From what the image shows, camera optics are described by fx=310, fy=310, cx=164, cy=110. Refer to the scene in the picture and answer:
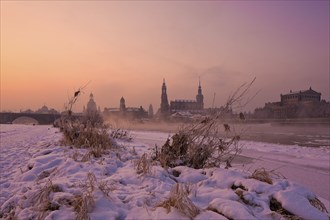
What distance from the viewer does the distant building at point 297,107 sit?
83.8 metres

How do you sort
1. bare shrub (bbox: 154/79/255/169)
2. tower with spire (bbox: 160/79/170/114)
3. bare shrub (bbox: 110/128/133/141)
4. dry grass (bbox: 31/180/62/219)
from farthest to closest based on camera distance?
tower with spire (bbox: 160/79/170/114) < bare shrub (bbox: 110/128/133/141) < bare shrub (bbox: 154/79/255/169) < dry grass (bbox: 31/180/62/219)

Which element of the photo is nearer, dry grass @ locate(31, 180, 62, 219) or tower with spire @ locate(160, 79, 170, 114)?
dry grass @ locate(31, 180, 62, 219)

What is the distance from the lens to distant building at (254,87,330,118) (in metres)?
83.8

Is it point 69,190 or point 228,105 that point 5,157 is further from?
point 228,105

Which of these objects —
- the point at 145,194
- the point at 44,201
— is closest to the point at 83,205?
the point at 44,201

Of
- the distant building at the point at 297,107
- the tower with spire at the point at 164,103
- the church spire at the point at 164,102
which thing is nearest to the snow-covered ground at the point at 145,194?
the distant building at the point at 297,107

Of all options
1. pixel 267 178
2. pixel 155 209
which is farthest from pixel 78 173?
pixel 267 178

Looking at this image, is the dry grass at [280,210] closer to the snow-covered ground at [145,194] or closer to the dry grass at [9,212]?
the snow-covered ground at [145,194]

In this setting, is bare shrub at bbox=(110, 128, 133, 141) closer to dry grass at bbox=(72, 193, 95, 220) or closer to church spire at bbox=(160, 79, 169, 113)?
dry grass at bbox=(72, 193, 95, 220)

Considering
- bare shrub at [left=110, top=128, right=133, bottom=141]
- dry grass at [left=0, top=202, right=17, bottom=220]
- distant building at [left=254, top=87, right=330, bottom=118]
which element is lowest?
dry grass at [left=0, top=202, right=17, bottom=220]

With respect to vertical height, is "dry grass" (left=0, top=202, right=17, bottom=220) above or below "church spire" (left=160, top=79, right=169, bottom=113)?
below

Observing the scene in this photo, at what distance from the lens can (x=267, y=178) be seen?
3.88 metres

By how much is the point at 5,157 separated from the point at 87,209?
200 inches

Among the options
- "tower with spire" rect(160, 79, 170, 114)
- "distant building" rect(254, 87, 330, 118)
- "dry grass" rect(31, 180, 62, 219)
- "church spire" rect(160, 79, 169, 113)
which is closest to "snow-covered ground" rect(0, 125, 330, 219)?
"dry grass" rect(31, 180, 62, 219)
